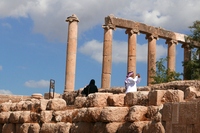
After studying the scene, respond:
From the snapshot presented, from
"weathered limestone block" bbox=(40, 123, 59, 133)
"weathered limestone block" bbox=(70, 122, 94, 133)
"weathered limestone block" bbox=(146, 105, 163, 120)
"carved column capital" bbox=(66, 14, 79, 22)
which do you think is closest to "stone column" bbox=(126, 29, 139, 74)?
"carved column capital" bbox=(66, 14, 79, 22)

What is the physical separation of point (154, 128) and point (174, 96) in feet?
3.21

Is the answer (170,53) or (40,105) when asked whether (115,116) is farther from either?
(170,53)

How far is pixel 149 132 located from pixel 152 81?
24.5 m

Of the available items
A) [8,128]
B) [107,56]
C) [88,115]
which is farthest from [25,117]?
[107,56]

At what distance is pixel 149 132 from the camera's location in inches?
390

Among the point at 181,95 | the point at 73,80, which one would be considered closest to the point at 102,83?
the point at 73,80

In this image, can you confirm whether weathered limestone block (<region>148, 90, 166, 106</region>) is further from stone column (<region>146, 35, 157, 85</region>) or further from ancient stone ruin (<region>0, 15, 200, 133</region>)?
stone column (<region>146, 35, 157, 85</region>)

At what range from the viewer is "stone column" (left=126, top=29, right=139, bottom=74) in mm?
33406

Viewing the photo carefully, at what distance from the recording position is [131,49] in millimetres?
33812

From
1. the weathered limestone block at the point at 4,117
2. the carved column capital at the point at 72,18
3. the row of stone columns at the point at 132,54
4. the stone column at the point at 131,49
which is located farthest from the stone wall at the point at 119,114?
the stone column at the point at 131,49

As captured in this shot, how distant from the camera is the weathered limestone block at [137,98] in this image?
36.9 feet

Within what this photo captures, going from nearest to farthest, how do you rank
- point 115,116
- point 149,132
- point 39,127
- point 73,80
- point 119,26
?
point 149,132 → point 115,116 → point 39,127 → point 73,80 → point 119,26

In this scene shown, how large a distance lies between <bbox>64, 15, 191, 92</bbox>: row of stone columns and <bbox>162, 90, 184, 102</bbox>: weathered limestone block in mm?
19827

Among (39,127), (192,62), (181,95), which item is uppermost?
(192,62)
